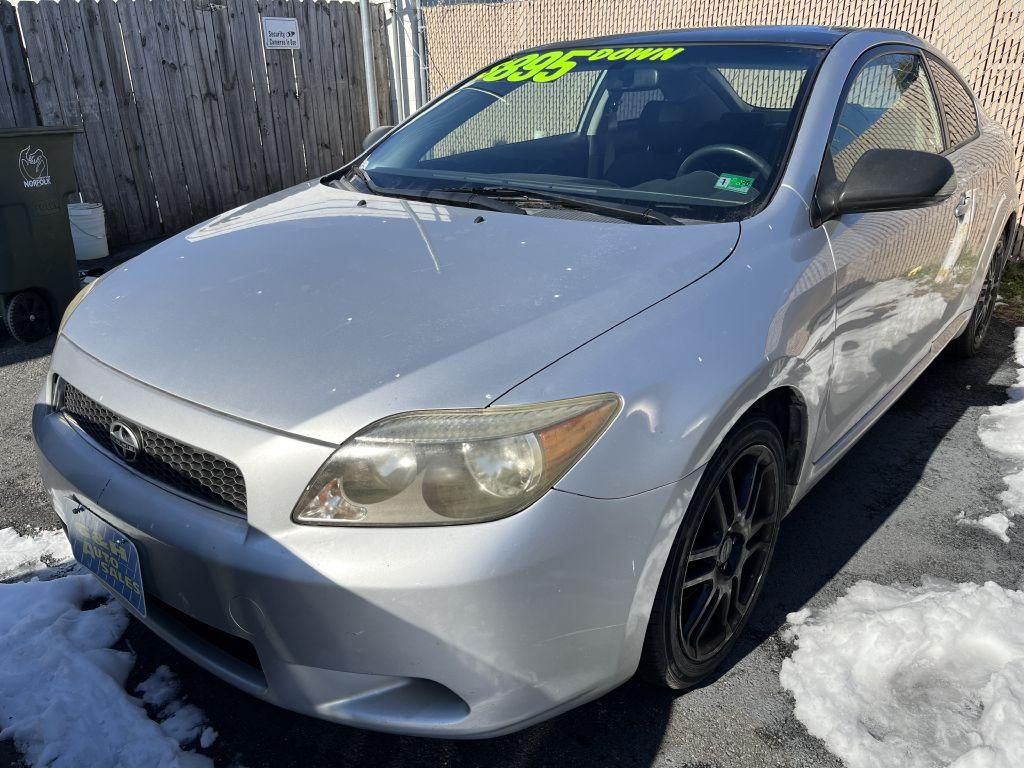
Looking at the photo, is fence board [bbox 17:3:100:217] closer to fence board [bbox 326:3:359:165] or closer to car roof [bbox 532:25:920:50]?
fence board [bbox 326:3:359:165]

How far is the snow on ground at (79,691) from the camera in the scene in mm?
1995

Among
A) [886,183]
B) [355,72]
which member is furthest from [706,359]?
[355,72]

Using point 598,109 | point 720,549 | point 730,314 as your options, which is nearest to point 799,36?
point 598,109

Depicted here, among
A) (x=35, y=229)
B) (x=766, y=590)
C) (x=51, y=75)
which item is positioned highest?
(x=51, y=75)

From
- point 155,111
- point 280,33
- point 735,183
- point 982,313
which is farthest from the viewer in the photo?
point 280,33

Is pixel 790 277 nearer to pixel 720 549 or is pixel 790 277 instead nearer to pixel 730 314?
pixel 730 314

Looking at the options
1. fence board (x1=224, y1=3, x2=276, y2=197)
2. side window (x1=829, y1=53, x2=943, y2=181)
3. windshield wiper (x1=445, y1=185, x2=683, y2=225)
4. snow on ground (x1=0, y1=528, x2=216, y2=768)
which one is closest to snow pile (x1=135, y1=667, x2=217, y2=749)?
snow on ground (x1=0, y1=528, x2=216, y2=768)

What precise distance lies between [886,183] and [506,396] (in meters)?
1.41

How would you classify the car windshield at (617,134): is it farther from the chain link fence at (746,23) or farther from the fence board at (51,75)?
the fence board at (51,75)

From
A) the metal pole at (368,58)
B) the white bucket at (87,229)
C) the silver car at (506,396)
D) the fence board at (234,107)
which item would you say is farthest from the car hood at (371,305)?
the metal pole at (368,58)

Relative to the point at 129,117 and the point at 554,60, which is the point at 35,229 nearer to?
the point at 129,117

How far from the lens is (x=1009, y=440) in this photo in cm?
369

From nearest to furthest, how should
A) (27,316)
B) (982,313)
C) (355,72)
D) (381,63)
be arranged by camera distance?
1. (982,313)
2. (27,316)
3. (355,72)
4. (381,63)

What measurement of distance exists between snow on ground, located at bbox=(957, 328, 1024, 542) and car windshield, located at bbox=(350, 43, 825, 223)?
165 centimetres
